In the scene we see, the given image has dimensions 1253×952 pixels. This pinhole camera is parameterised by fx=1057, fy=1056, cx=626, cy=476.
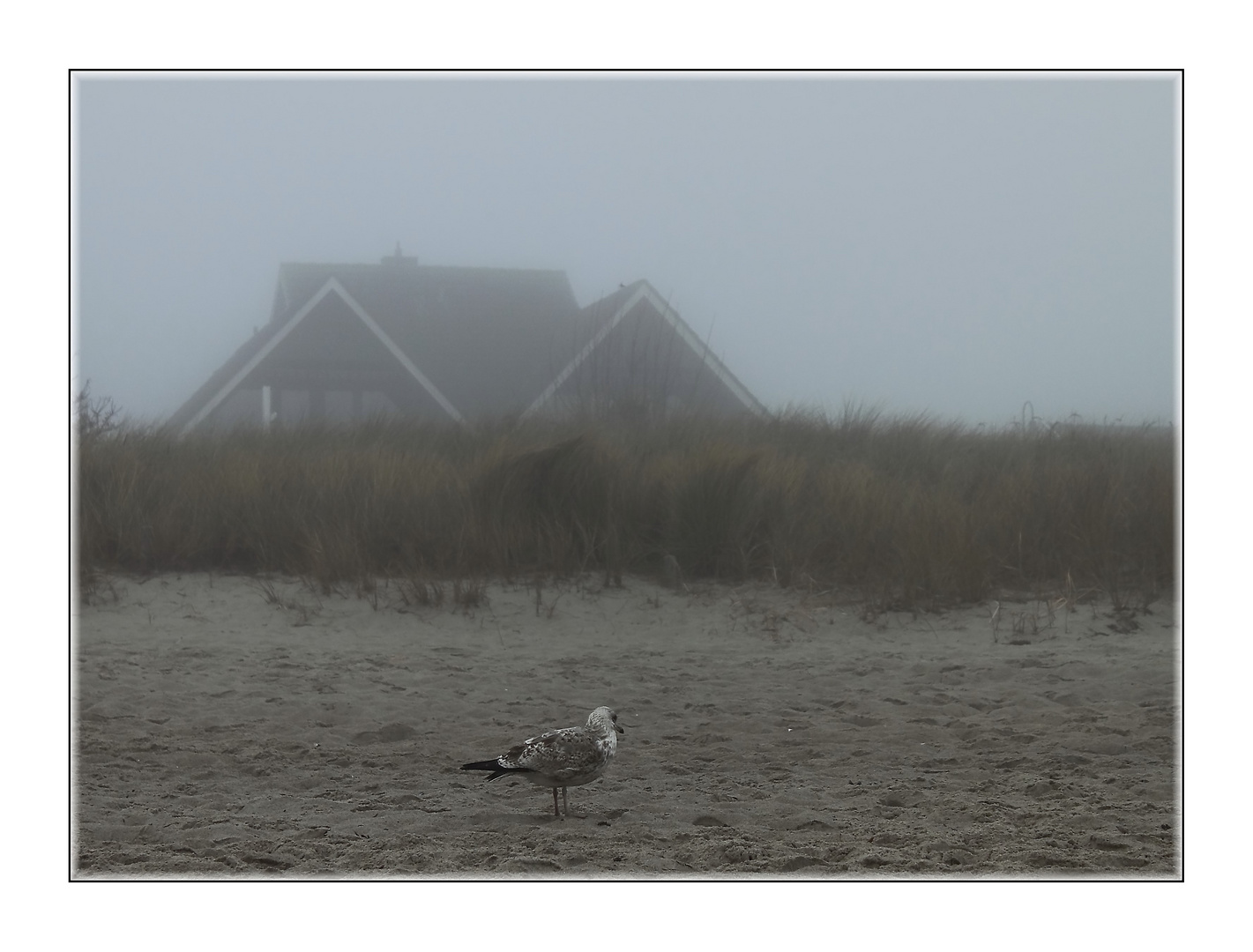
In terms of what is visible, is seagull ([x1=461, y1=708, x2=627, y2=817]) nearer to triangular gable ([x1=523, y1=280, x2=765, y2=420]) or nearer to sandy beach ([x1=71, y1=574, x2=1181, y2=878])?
sandy beach ([x1=71, y1=574, x2=1181, y2=878])

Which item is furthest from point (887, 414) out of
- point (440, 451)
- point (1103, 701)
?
point (1103, 701)

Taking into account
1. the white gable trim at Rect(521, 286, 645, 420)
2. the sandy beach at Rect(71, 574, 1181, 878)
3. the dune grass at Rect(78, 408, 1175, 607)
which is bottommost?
the sandy beach at Rect(71, 574, 1181, 878)

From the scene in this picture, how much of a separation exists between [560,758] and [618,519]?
3724 millimetres

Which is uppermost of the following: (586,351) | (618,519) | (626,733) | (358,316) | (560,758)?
(358,316)

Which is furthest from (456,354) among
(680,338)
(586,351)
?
(680,338)

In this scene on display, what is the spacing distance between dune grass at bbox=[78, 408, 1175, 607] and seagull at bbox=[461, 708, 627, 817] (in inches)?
126

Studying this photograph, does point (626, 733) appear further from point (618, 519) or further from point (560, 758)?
point (618, 519)

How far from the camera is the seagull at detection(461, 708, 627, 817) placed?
3686 millimetres

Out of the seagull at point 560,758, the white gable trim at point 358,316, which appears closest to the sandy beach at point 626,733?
the seagull at point 560,758

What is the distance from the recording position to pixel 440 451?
902 cm

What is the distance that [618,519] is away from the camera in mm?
7363

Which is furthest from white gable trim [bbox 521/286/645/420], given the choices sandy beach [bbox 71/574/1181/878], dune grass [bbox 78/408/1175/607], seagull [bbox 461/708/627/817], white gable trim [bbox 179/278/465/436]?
seagull [bbox 461/708/627/817]

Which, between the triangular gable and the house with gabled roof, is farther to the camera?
the triangular gable

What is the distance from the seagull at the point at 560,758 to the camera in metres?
3.69
